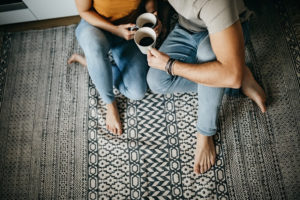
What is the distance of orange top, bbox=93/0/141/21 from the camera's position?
96 centimetres

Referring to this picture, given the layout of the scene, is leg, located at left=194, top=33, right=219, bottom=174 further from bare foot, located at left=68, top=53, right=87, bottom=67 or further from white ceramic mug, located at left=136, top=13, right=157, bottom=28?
bare foot, located at left=68, top=53, right=87, bottom=67

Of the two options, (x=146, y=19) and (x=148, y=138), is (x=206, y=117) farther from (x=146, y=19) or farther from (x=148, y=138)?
(x=146, y=19)

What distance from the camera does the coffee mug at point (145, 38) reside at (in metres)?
0.86

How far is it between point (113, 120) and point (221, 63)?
0.68 m

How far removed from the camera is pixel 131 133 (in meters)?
1.21

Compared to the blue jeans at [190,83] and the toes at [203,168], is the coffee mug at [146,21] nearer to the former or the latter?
the blue jeans at [190,83]

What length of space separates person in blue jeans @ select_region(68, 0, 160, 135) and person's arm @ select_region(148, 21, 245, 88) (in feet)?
0.73

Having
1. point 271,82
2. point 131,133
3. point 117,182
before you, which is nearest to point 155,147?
point 131,133

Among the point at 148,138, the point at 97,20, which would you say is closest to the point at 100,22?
the point at 97,20

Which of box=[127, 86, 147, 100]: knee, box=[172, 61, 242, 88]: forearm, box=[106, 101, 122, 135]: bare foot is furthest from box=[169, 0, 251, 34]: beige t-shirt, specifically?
box=[106, 101, 122, 135]: bare foot

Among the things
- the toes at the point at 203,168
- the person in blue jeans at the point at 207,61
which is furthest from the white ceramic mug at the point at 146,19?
the toes at the point at 203,168

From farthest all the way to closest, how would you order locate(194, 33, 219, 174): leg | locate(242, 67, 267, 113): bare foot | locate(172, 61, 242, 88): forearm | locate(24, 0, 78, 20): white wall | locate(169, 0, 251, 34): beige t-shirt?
locate(24, 0, 78, 20): white wall
locate(242, 67, 267, 113): bare foot
locate(194, 33, 219, 174): leg
locate(172, 61, 242, 88): forearm
locate(169, 0, 251, 34): beige t-shirt

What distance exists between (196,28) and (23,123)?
1.15 m

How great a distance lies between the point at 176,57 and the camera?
3.49ft
